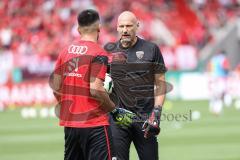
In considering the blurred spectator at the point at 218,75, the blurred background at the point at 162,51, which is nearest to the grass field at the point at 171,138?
the blurred background at the point at 162,51

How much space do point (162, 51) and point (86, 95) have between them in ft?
80.3

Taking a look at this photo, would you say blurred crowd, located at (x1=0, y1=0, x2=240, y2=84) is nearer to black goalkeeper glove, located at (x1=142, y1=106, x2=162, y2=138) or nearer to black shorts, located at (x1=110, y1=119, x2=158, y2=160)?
black shorts, located at (x1=110, y1=119, x2=158, y2=160)

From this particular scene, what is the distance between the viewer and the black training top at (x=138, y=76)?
9.32 meters

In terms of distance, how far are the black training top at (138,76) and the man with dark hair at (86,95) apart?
143 centimetres

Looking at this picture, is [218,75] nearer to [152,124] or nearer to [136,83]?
[136,83]

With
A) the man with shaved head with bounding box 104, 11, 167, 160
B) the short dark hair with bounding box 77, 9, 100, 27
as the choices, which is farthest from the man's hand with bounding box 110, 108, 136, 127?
the short dark hair with bounding box 77, 9, 100, 27

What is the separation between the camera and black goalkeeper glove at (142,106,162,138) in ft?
29.6

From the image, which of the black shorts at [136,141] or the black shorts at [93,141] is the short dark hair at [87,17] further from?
the black shorts at [136,141]

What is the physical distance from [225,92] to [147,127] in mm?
21007

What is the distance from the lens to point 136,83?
30.7ft

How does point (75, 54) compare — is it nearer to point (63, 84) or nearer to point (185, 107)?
point (63, 84)

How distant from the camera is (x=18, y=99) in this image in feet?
96.5

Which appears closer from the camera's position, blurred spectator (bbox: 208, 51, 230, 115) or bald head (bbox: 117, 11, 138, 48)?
bald head (bbox: 117, 11, 138, 48)

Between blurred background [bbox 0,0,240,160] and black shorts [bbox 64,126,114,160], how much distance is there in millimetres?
12611
